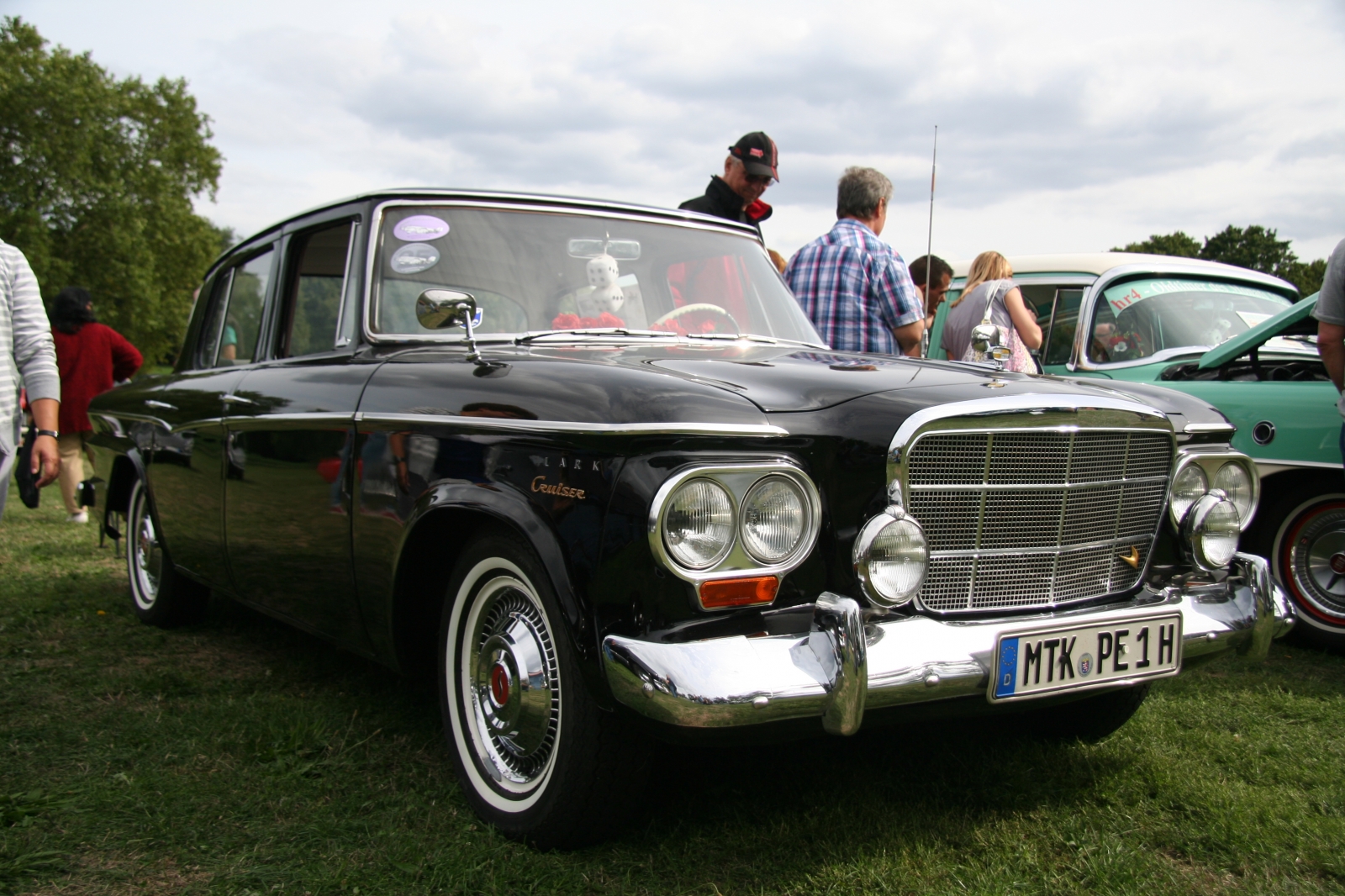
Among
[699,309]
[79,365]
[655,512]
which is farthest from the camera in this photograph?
[79,365]

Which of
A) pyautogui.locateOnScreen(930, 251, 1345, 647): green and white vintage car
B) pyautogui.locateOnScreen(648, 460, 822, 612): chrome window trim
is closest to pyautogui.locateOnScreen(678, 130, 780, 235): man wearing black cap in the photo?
pyautogui.locateOnScreen(930, 251, 1345, 647): green and white vintage car

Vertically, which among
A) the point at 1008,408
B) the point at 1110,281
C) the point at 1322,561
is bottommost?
the point at 1322,561

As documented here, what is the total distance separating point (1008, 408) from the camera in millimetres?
2369

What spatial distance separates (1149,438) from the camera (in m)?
2.74

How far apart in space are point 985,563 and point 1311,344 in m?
4.12

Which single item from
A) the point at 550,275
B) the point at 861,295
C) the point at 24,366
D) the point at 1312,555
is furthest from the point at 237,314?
the point at 1312,555

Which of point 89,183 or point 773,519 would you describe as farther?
point 89,183

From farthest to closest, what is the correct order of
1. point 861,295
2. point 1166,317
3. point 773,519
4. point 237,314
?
point 1166,317, point 861,295, point 237,314, point 773,519

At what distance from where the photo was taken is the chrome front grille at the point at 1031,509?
236 centimetres

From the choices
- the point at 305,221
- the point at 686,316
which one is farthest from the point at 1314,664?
the point at 305,221

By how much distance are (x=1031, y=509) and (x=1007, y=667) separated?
44 cm

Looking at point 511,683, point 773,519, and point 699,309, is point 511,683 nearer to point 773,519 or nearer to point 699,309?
point 773,519

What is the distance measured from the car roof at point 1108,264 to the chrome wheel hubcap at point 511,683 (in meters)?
4.71

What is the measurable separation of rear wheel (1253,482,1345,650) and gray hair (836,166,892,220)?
2280mm
